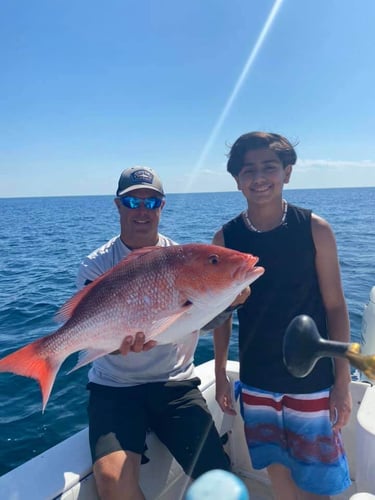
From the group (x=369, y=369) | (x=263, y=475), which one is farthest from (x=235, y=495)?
(x=263, y=475)

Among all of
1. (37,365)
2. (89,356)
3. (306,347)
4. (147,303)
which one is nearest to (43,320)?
(37,365)

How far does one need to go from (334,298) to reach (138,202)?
154 centimetres

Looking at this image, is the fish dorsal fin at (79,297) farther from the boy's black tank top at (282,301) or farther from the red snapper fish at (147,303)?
the boy's black tank top at (282,301)

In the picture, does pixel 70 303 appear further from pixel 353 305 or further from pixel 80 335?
pixel 353 305

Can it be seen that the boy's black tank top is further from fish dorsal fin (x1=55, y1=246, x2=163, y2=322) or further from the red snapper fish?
fish dorsal fin (x1=55, y1=246, x2=163, y2=322)

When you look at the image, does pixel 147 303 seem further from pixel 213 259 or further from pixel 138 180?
pixel 138 180

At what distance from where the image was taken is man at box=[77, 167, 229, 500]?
7.32 feet

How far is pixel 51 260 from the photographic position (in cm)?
1566

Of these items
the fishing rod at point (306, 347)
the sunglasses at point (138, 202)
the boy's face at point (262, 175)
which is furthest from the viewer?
the sunglasses at point (138, 202)

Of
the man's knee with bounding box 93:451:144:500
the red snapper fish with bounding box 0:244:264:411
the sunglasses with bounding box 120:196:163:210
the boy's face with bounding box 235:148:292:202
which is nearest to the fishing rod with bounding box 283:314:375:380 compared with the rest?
the red snapper fish with bounding box 0:244:264:411

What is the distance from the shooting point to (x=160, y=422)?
8.62 feet

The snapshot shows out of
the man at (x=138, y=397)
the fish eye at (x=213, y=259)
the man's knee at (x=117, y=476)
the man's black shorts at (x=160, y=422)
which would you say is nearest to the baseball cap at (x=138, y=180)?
the man at (x=138, y=397)

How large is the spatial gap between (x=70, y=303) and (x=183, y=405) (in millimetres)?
1067

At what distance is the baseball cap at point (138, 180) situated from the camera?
2947 mm
